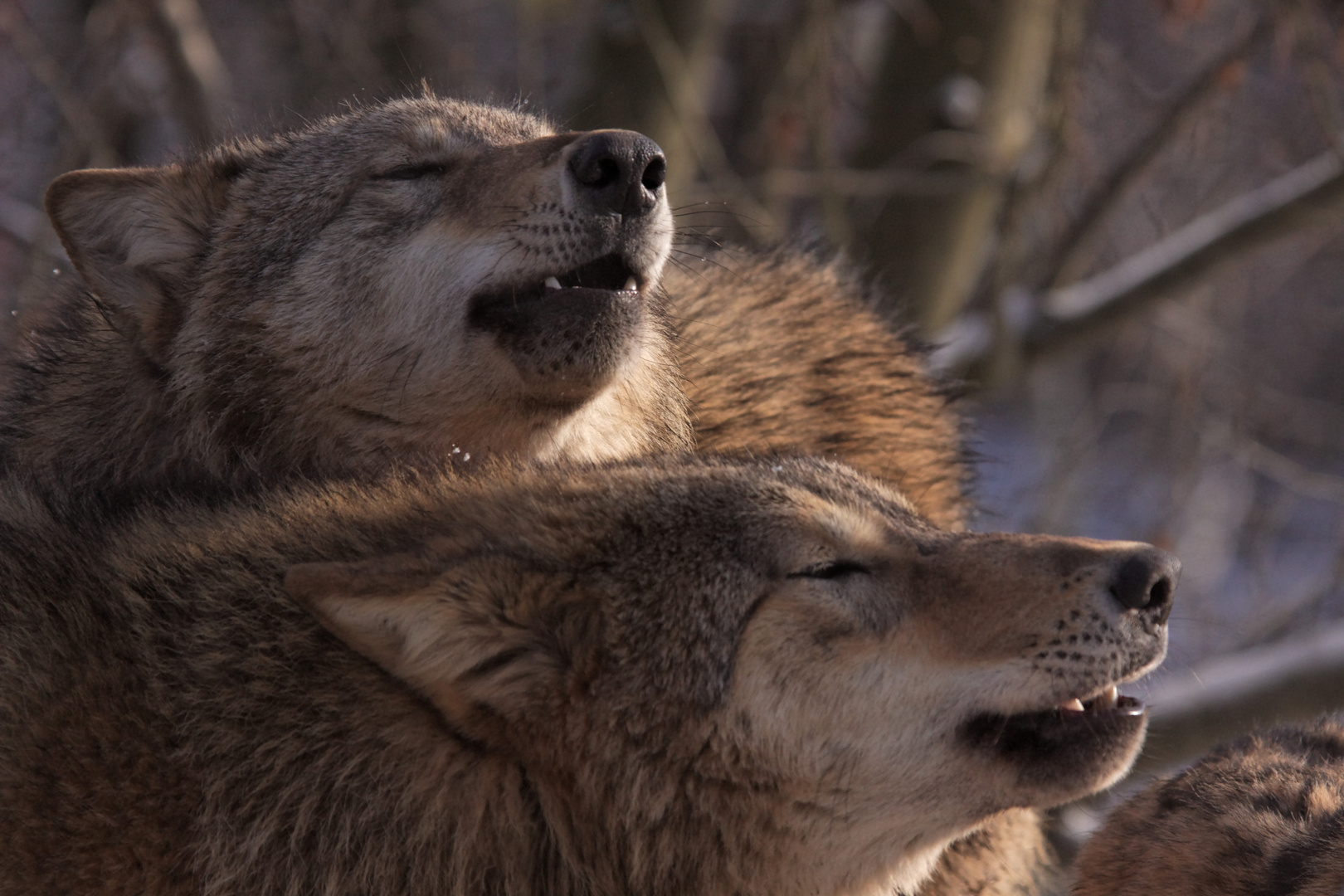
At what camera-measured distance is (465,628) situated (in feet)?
9.44

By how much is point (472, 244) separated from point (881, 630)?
67.3 inches

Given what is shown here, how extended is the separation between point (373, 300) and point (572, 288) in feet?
2.05

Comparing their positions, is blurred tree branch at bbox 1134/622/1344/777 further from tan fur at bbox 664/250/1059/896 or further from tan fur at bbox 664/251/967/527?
tan fur at bbox 664/251/967/527

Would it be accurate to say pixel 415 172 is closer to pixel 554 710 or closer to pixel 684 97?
pixel 554 710

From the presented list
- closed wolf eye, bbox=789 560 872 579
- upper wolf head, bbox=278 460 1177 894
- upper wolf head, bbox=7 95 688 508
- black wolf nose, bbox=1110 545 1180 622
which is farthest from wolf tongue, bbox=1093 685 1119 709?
upper wolf head, bbox=7 95 688 508

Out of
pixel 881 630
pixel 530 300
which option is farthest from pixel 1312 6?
pixel 881 630

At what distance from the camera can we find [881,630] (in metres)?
3.05

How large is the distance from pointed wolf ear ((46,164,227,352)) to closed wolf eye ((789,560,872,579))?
226 centimetres

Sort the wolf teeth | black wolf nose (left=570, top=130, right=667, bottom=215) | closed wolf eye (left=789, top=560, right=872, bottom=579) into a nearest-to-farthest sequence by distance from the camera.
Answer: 1. closed wolf eye (left=789, top=560, right=872, bottom=579)
2. black wolf nose (left=570, top=130, right=667, bottom=215)
3. the wolf teeth

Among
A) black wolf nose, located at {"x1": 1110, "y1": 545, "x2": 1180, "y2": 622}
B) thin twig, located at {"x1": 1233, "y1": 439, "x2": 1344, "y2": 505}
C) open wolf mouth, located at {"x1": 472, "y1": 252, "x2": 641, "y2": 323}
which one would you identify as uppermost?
open wolf mouth, located at {"x1": 472, "y1": 252, "x2": 641, "y2": 323}

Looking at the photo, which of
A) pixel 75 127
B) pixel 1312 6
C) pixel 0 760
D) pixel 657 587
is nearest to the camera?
pixel 0 760

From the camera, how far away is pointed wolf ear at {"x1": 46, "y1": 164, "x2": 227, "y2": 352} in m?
4.34

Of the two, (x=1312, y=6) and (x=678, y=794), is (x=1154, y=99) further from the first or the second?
(x=678, y=794)

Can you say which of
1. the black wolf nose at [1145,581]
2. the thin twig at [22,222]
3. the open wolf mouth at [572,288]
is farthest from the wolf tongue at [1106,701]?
the thin twig at [22,222]
